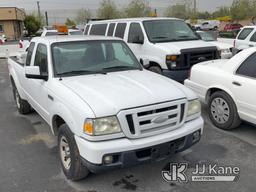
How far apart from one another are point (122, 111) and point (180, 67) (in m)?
4.58

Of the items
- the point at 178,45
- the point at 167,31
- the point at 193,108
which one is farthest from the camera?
the point at 167,31

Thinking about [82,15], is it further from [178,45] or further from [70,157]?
[70,157]

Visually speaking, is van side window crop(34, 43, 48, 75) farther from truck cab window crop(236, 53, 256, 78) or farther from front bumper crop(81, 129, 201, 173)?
truck cab window crop(236, 53, 256, 78)

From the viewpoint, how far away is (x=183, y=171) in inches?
149

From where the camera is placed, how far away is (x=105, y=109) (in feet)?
9.95

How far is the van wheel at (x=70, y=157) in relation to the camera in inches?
129

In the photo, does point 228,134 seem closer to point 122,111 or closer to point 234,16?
point 122,111

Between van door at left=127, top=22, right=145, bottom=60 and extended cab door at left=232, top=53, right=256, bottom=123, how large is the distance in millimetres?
A: 3597

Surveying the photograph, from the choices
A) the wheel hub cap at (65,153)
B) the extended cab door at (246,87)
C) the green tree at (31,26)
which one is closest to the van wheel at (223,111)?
the extended cab door at (246,87)

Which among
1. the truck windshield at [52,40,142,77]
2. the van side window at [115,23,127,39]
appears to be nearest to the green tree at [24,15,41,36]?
the van side window at [115,23,127,39]

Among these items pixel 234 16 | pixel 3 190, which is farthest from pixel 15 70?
pixel 234 16

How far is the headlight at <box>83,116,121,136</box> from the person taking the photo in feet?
9.78

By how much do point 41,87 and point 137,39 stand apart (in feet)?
14.2

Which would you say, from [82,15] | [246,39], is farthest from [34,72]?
[82,15]
